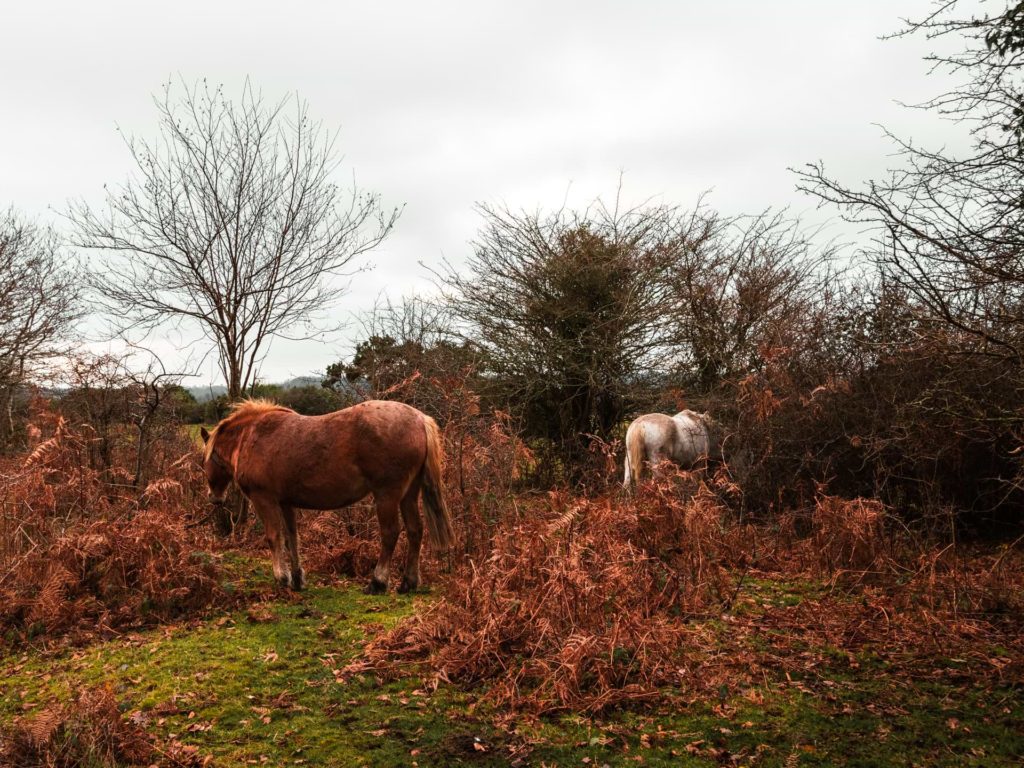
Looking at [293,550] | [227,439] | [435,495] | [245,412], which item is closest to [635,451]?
[435,495]

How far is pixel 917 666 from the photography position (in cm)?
524

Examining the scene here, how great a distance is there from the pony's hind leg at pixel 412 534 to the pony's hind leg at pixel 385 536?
0.54 feet

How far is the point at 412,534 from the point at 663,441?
475 cm

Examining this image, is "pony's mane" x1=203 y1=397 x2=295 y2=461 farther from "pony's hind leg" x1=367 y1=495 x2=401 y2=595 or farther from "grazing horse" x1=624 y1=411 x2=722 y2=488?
"grazing horse" x1=624 y1=411 x2=722 y2=488

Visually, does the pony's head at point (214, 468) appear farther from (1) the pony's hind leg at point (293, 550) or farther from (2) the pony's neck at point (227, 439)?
(1) the pony's hind leg at point (293, 550)

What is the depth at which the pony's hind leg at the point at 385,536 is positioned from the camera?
7320mm

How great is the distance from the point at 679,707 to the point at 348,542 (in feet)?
16.5

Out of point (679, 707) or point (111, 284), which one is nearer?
point (679, 707)

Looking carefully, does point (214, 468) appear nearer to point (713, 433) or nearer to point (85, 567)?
point (85, 567)

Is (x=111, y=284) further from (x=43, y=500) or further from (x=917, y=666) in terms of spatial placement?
(x=917, y=666)

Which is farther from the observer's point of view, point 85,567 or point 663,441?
point 663,441

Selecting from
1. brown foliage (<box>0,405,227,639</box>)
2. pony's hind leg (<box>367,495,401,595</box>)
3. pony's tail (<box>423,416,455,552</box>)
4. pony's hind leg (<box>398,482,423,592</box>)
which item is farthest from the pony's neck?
pony's tail (<box>423,416,455,552</box>)

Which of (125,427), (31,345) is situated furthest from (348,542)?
(31,345)

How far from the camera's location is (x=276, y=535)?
755cm
